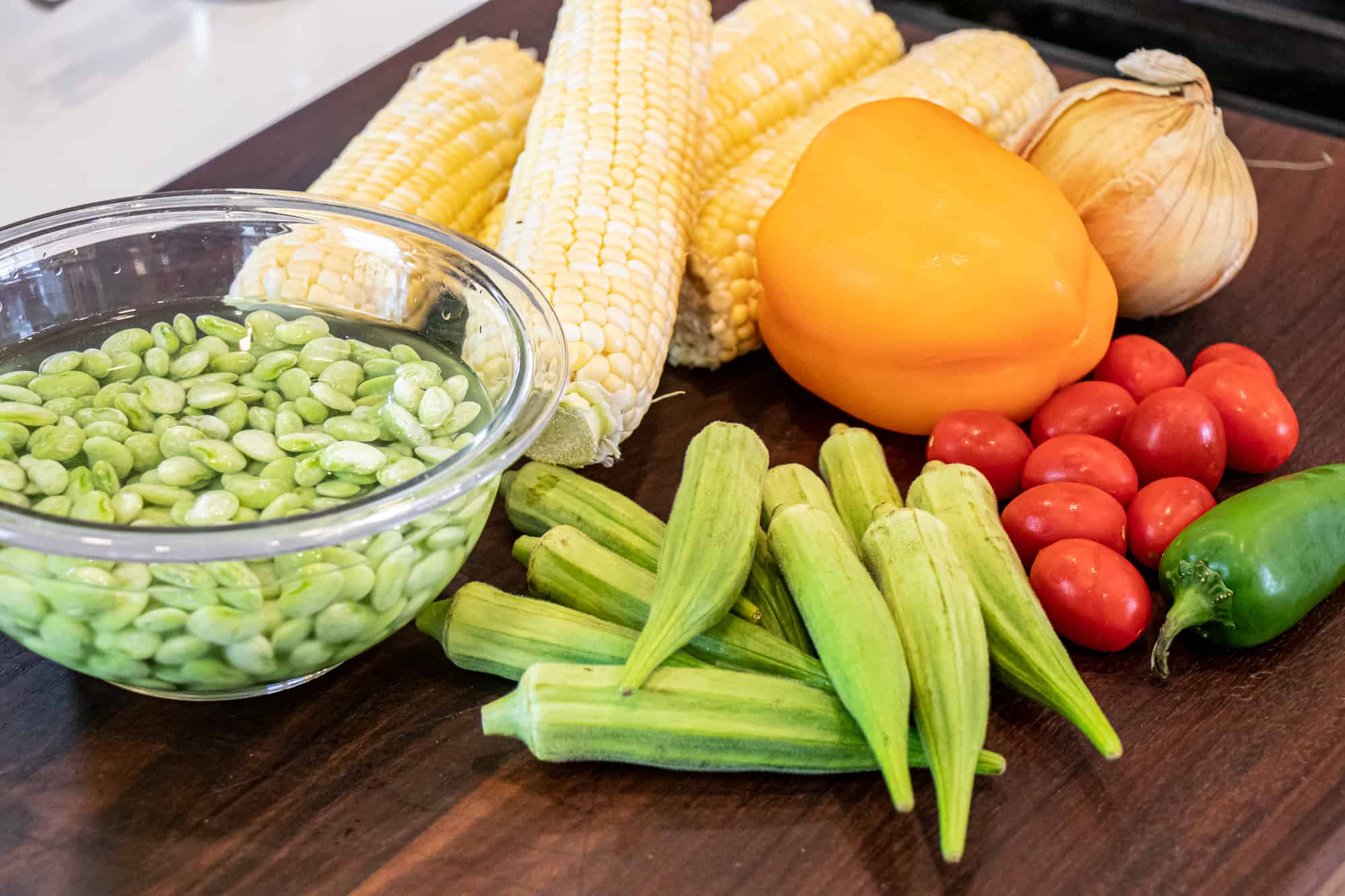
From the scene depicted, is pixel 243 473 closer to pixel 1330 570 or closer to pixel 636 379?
pixel 636 379

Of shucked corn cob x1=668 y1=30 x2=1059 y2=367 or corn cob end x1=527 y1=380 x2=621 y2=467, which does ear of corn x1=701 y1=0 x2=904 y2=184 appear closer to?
shucked corn cob x1=668 y1=30 x2=1059 y2=367

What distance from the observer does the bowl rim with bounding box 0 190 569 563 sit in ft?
2.83

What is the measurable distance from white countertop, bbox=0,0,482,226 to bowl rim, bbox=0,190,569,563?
1.05 metres

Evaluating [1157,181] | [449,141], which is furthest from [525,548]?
[1157,181]

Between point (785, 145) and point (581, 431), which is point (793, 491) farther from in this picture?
point (785, 145)

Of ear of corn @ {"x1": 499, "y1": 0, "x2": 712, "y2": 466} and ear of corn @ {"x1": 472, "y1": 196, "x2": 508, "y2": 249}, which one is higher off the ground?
ear of corn @ {"x1": 499, "y1": 0, "x2": 712, "y2": 466}

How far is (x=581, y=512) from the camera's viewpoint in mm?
1269

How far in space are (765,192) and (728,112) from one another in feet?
0.70

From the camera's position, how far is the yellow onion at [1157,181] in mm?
1563

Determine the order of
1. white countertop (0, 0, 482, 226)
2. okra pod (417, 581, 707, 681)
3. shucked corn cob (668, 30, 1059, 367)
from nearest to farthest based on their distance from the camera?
okra pod (417, 581, 707, 681) → shucked corn cob (668, 30, 1059, 367) → white countertop (0, 0, 482, 226)

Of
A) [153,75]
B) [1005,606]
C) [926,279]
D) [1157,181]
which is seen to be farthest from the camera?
[153,75]

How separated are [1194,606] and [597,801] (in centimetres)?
56

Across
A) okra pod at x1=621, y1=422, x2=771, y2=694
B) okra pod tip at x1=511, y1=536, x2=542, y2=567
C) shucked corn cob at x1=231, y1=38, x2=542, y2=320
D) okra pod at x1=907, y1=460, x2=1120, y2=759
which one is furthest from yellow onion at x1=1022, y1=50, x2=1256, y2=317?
okra pod tip at x1=511, y1=536, x2=542, y2=567

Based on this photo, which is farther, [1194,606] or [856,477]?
[856,477]
